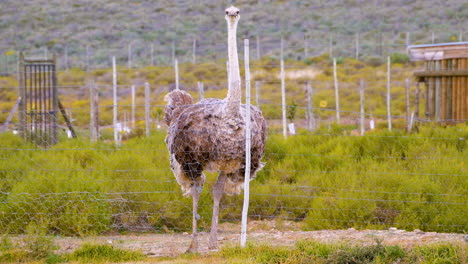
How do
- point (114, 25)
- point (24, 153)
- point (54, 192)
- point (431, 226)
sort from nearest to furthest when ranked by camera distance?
point (431, 226), point (54, 192), point (24, 153), point (114, 25)

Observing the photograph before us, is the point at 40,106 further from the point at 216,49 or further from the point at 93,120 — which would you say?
the point at 216,49

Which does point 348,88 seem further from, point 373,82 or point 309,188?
point 309,188

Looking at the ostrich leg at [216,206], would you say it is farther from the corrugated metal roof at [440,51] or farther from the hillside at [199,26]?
the hillside at [199,26]

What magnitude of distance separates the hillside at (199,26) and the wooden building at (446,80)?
24.5m

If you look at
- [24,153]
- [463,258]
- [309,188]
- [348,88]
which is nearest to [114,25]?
[348,88]

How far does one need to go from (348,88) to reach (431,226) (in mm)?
22035

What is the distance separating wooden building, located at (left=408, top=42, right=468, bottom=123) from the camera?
12.7m

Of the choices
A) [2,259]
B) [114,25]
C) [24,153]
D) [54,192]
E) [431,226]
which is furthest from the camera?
[114,25]

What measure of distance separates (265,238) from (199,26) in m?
36.0

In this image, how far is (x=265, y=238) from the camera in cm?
729

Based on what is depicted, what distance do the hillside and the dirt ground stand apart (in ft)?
97.6

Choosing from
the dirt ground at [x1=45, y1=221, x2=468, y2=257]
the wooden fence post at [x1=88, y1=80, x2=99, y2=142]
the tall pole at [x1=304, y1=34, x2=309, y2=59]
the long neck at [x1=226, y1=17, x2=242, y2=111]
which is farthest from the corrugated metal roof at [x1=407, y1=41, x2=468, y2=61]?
the tall pole at [x1=304, y1=34, x2=309, y2=59]

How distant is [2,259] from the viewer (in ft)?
20.7

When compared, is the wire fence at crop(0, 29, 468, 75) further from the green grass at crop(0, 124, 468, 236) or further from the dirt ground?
the dirt ground
